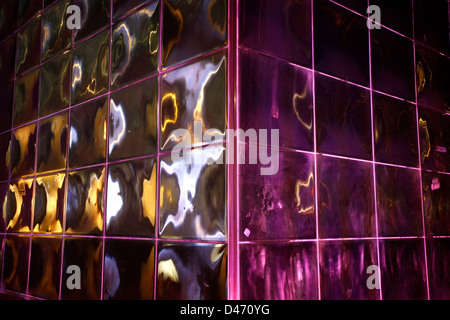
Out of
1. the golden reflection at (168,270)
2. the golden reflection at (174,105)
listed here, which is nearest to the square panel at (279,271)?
the golden reflection at (168,270)

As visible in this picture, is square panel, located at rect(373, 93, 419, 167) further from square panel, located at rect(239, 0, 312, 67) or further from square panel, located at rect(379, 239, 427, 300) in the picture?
→ square panel, located at rect(239, 0, 312, 67)

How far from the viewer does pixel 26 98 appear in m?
3.41

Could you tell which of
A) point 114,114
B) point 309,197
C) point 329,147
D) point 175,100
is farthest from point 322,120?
point 114,114

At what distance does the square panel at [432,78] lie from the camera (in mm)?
2848

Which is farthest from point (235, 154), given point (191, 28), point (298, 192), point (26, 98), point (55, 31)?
point (26, 98)

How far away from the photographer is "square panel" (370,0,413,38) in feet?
8.82

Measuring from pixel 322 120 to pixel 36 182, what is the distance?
217cm

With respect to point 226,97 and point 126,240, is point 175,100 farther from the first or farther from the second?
point 126,240

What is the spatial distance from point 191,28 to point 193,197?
2.81 ft

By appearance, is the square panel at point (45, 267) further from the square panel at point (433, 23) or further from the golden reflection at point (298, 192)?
the square panel at point (433, 23)

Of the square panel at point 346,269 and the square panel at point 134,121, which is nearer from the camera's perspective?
the square panel at point 346,269

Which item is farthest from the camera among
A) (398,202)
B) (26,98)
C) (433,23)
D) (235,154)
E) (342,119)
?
(26,98)

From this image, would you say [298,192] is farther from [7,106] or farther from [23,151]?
[7,106]

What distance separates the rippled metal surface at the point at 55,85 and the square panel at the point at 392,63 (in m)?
2.10
